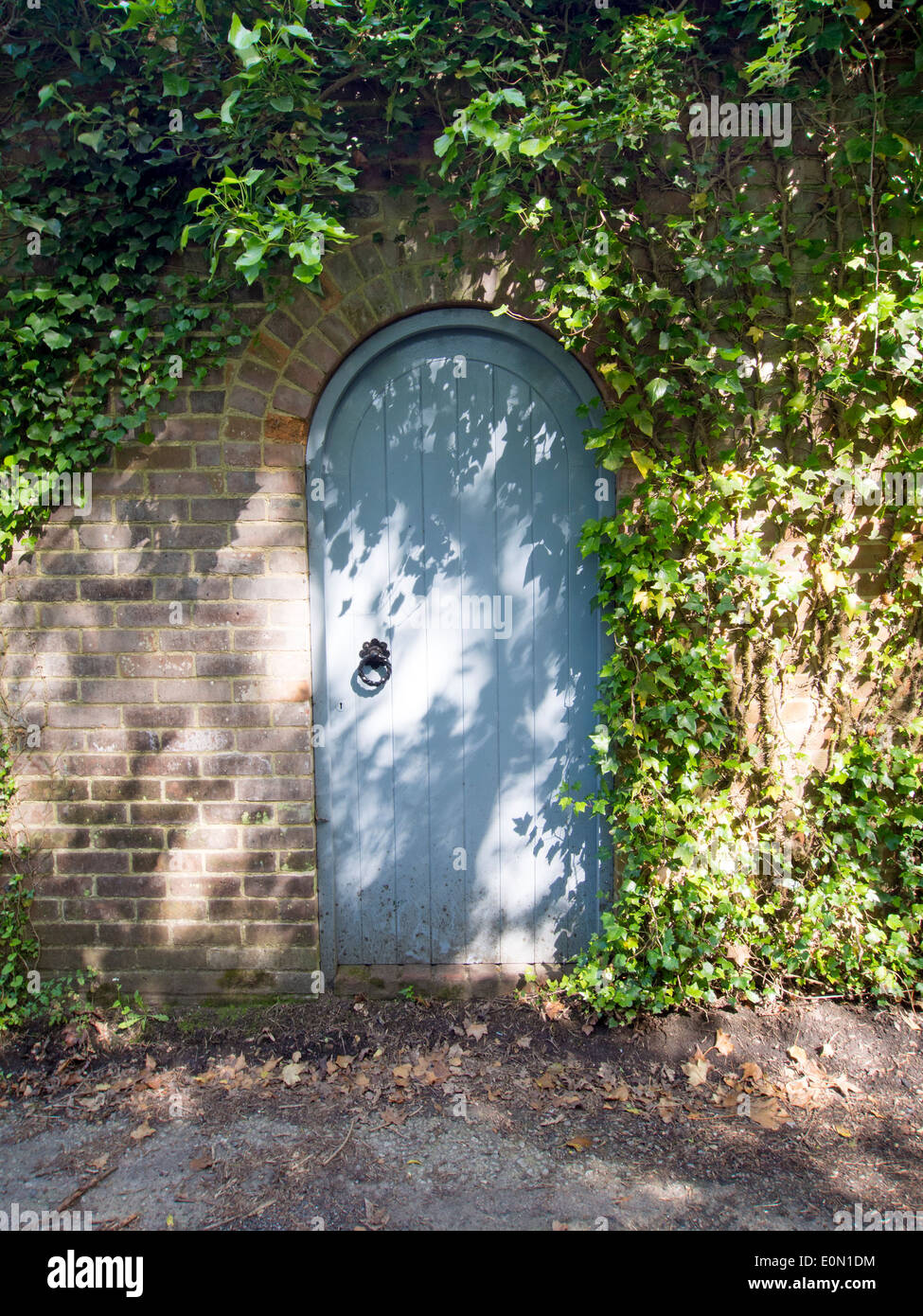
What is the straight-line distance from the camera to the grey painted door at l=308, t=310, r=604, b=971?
3426mm

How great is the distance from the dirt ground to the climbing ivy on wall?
0.95 feet

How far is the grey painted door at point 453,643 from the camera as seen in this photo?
11.2ft

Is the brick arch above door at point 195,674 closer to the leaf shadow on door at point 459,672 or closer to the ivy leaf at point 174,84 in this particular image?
the leaf shadow on door at point 459,672

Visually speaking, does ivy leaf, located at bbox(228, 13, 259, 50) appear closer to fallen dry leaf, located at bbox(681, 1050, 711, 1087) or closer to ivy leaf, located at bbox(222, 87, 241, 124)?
→ ivy leaf, located at bbox(222, 87, 241, 124)

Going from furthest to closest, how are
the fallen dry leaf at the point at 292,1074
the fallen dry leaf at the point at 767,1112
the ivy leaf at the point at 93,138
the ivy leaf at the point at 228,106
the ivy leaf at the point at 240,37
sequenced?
the fallen dry leaf at the point at 292,1074, the ivy leaf at the point at 93,138, the fallen dry leaf at the point at 767,1112, the ivy leaf at the point at 228,106, the ivy leaf at the point at 240,37

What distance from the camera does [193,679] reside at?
3480 mm

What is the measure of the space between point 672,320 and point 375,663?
1.79 meters

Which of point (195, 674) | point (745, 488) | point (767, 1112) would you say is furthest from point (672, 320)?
point (767, 1112)

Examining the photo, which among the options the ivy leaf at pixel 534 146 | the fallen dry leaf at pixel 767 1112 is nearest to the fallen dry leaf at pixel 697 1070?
the fallen dry leaf at pixel 767 1112

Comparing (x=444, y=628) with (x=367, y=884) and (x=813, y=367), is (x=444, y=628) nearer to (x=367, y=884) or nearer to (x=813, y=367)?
(x=367, y=884)

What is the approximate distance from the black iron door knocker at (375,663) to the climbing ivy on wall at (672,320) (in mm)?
892

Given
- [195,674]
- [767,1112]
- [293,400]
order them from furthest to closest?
[195,674] → [293,400] → [767,1112]

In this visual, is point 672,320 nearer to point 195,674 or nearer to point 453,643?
point 453,643

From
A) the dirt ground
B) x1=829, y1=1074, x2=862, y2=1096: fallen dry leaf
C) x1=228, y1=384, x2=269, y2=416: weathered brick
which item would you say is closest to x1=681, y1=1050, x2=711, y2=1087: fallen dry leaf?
the dirt ground
